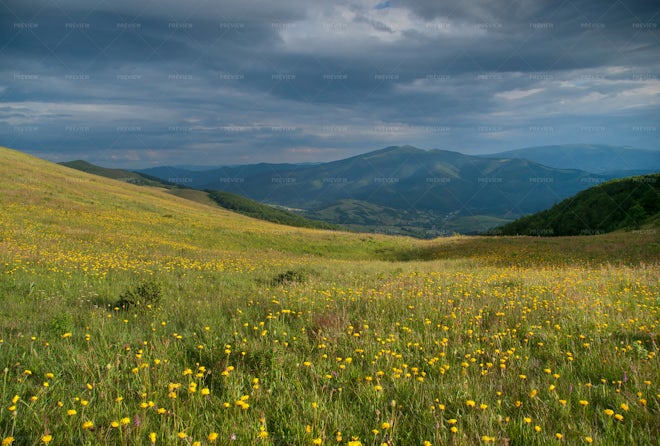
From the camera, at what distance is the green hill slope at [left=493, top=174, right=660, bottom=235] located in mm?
70250

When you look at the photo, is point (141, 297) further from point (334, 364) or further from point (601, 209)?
point (601, 209)

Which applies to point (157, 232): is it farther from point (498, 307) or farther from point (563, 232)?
point (563, 232)

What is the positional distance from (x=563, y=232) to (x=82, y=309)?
87.9m

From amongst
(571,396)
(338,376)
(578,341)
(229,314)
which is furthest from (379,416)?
(229,314)

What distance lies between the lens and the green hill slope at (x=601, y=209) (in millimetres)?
70250

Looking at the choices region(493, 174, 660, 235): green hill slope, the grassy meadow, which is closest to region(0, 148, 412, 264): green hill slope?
the grassy meadow

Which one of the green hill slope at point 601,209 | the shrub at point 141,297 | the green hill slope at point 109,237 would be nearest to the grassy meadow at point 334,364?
the shrub at point 141,297

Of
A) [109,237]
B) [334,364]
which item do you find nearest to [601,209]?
[109,237]

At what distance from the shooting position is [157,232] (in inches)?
1312

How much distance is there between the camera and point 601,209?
8369cm

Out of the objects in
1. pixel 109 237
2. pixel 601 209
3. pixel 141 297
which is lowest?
pixel 109 237

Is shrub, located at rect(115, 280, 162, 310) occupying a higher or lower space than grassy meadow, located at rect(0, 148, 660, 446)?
lower

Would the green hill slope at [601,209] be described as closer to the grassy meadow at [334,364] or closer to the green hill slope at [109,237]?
the green hill slope at [109,237]

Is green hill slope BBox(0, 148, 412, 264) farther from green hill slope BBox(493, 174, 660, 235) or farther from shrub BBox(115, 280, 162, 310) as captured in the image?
green hill slope BBox(493, 174, 660, 235)
